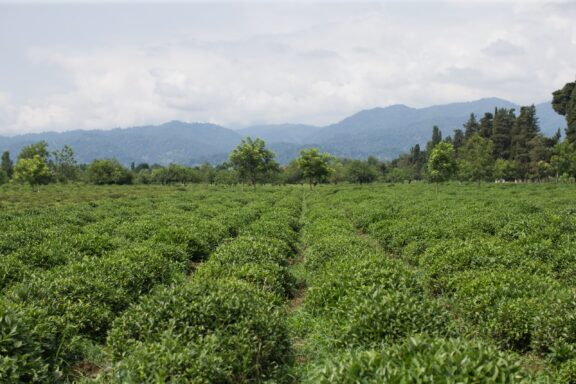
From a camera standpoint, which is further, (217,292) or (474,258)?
(474,258)

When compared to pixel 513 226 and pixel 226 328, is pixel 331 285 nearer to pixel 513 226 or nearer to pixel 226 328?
pixel 226 328

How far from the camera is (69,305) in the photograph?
27.6 feet

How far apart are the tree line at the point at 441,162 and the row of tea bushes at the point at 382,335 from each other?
165ft

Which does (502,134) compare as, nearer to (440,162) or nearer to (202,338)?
(440,162)

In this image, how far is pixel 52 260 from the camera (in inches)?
503

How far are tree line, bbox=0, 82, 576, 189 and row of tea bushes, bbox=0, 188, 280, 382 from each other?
51230 mm

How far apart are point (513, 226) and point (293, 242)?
9.32 metres

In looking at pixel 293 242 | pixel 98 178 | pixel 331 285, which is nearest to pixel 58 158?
pixel 98 178

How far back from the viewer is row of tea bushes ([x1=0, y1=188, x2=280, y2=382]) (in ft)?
20.6

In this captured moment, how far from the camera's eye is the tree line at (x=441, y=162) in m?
69.8

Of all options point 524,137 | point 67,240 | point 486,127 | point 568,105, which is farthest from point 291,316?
point 486,127

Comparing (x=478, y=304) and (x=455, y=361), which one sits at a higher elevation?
(x=455, y=361)

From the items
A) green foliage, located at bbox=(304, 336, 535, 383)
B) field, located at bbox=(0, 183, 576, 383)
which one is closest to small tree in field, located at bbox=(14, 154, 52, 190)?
field, located at bbox=(0, 183, 576, 383)

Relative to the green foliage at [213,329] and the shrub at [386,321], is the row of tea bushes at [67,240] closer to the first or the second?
the green foliage at [213,329]
